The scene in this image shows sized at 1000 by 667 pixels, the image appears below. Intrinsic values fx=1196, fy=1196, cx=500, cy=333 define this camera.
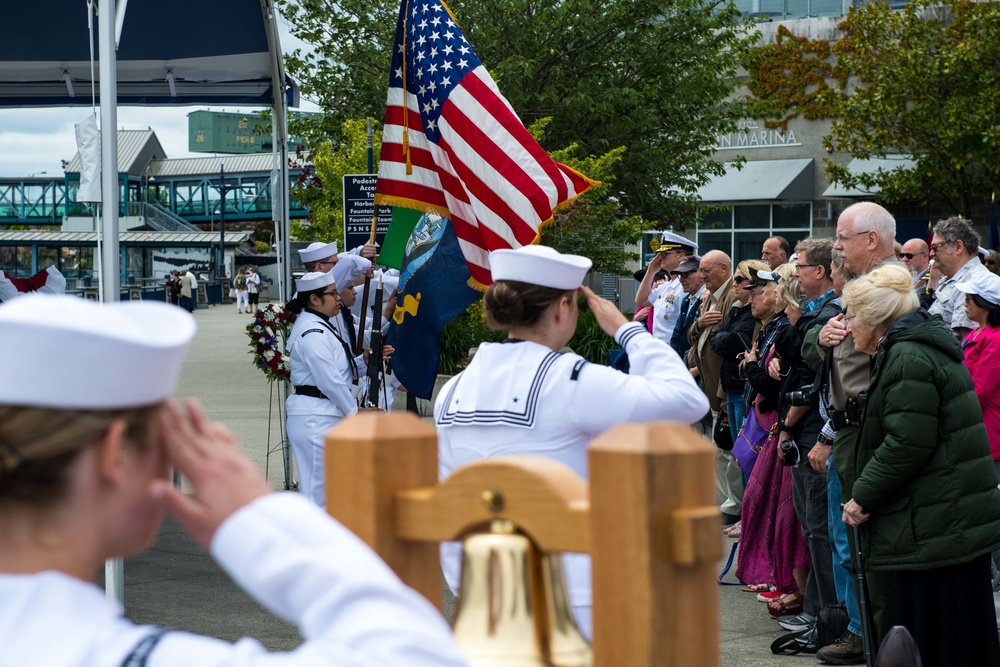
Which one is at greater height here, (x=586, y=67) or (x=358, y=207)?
(x=586, y=67)

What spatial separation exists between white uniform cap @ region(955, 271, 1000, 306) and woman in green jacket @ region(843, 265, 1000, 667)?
2.53 m

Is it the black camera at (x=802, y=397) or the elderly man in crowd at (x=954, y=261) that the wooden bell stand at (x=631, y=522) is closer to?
Answer: the black camera at (x=802, y=397)

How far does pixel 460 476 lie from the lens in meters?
1.47

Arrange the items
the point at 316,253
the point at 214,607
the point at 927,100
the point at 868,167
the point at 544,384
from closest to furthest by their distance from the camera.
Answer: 1. the point at 544,384
2. the point at 214,607
3. the point at 316,253
4. the point at 927,100
5. the point at 868,167

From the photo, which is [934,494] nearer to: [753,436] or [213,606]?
[753,436]

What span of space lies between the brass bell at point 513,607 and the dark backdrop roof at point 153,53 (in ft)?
27.3

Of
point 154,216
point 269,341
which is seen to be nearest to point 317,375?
point 269,341

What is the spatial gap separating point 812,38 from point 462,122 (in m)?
28.7

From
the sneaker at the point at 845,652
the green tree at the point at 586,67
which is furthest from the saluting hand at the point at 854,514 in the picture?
the green tree at the point at 586,67

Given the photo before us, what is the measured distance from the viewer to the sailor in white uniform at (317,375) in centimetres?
793

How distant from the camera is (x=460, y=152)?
21.7 ft

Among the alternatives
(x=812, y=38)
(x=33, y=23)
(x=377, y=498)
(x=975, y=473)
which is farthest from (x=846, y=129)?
(x=377, y=498)

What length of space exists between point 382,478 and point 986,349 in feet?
20.9

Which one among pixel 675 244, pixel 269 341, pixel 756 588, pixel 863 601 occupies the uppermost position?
pixel 675 244
